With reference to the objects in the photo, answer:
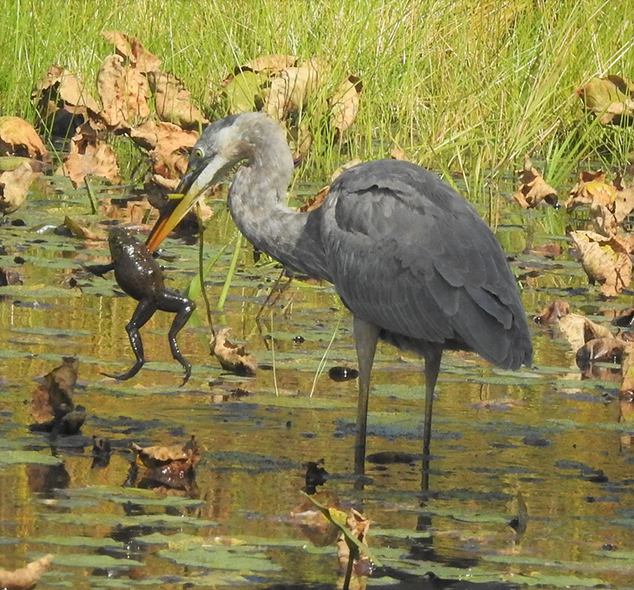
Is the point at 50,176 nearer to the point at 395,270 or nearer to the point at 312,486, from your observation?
the point at 395,270

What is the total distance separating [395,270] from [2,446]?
172 centimetres

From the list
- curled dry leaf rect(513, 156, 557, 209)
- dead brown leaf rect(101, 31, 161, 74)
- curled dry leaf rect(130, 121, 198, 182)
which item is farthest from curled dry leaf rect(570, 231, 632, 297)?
dead brown leaf rect(101, 31, 161, 74)

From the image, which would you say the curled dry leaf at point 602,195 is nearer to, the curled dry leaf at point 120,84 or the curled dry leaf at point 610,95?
the curled dry leaf at point 610,95

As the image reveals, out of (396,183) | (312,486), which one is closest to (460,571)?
(312,486)

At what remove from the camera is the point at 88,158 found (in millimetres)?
10805

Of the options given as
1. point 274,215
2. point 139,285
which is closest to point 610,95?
point 274,215

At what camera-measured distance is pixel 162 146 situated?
1016cm

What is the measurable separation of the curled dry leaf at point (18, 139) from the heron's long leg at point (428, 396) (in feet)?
19.8

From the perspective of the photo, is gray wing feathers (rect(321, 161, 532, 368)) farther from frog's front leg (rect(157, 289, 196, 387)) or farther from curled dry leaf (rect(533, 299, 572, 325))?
A: curled dry leaf (rect(533, 299, 572, 325))

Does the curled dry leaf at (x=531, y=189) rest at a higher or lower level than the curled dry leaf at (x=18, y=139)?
lower

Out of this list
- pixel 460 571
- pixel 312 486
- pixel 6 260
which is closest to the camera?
pixel 460 571

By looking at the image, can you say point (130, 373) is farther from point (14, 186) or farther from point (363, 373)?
point (14, 186)

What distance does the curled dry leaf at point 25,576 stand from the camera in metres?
3.56

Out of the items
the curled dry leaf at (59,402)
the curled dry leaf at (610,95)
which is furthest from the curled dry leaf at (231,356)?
the curled dry leaf at (610,95)
